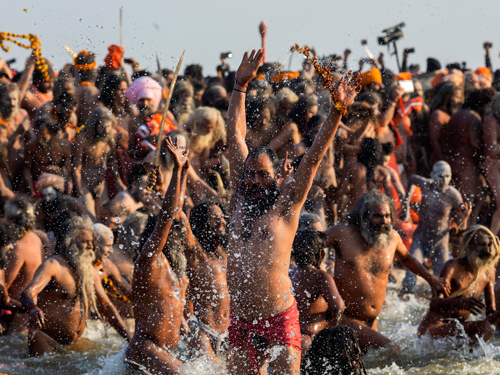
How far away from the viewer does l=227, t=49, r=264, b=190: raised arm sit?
13.9ft

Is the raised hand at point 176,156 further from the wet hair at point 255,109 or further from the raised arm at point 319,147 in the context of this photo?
the wet hair at point 255,109

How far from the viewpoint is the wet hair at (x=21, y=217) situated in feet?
19.5

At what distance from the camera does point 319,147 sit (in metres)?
3.82

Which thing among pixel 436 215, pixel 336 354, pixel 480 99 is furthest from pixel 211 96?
pixel 336 354

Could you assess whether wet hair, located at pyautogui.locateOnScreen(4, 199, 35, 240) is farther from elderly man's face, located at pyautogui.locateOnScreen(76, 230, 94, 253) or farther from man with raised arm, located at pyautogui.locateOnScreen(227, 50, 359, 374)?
man with raised arm, located at pyautogui.locateOnScreen(227, 50, 359, 374)

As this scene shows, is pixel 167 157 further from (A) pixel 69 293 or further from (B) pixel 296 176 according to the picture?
(B) pixel 296 176

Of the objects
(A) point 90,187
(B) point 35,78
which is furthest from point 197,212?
(B) point 35,78

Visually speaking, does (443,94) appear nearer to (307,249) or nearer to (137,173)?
(137,173)

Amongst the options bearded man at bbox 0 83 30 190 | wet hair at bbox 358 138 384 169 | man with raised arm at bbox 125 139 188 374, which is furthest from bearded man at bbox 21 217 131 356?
wet hair at bbox 358 138 384 169

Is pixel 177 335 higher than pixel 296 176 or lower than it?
lower

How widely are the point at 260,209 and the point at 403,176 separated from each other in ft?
19.1

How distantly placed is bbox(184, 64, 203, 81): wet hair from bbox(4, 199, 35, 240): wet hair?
4476mm

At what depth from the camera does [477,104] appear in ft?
28.5

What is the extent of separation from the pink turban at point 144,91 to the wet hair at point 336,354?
187 inches
